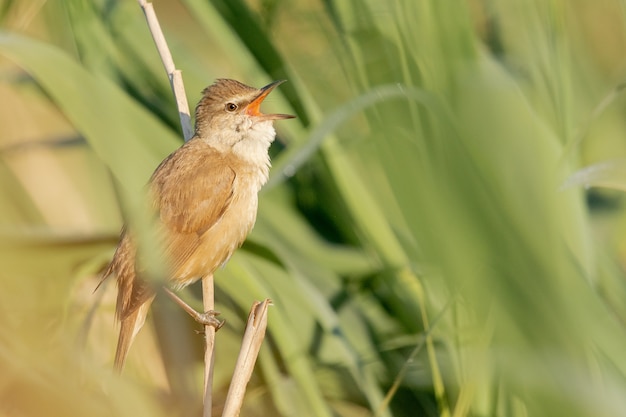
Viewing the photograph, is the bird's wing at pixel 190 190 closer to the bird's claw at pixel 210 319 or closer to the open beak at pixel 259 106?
the open beak at pixel 259 106

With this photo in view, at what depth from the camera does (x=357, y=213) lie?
7.73 feet

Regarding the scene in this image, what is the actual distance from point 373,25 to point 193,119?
0.98 metres

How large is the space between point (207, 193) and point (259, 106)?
319 mm

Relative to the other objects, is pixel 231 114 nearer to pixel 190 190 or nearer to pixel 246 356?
pixel 190 190

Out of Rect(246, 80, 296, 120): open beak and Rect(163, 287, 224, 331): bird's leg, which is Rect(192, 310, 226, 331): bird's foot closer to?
Rect(163, 287, 224, 331): bird's leg

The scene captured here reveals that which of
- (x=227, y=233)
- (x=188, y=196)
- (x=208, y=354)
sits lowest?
(x=208, y=354)

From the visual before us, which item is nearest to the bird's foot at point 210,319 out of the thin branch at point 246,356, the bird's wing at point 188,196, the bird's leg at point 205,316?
the bird's leg at point 205,316

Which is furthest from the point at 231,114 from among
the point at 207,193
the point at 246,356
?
the point at 246,356

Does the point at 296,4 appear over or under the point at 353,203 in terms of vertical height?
over

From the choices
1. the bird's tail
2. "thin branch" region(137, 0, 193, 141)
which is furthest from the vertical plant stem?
"thin branch" region(137, 0, 193, 141)

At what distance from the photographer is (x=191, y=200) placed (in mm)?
2533

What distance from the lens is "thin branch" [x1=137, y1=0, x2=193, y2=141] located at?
2.10 metres

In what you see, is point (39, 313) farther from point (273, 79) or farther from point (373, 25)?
point (273, 79)

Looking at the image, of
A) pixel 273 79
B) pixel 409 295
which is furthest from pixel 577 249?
pixel 273 79
